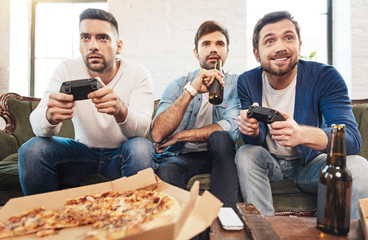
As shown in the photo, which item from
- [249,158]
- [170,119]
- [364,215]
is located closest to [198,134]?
[170,119]

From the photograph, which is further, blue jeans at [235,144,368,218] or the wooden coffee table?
blue jeans at [235,144,368,218]

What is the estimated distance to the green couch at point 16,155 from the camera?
1.29 meters

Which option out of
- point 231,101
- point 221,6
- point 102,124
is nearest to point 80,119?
point 102,124

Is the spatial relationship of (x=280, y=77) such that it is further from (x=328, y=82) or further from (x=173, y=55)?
(x=173, y=55)

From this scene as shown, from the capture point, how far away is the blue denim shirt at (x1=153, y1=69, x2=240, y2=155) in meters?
1.47

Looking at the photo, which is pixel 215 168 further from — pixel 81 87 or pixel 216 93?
pixel 81 87

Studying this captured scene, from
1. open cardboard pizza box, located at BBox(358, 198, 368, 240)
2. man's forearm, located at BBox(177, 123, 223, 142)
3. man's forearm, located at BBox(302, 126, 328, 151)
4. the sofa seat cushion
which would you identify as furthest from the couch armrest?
open cardboard pizza box, located at BBox(358, 198, 368, 240)

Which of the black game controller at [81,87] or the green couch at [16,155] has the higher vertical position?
the black game controller at [81,87]

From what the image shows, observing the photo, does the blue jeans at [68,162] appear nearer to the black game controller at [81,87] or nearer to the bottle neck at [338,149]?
the black game controller at [81,87]

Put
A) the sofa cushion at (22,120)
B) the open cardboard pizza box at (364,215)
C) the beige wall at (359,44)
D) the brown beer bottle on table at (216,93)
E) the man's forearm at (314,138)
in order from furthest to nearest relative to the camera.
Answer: the beige wall at (359,44) → the sofa cushion at (22,120) → the brown beer bottle on table at (216,93) → the man's forearm at (314,138) → the open cardboard pizza box at (364,215)

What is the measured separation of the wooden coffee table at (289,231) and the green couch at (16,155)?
0.66m

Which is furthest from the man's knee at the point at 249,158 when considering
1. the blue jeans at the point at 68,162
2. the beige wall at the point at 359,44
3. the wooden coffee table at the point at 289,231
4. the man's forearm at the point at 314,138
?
the beige wall at the point at 359,44

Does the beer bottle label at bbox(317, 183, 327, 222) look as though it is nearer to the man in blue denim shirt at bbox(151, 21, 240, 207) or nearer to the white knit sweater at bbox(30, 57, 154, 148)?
the man in blue denim shirt at bbox(151, 21, 240, 207)

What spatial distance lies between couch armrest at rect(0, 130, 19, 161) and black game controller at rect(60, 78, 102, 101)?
3.50ft
